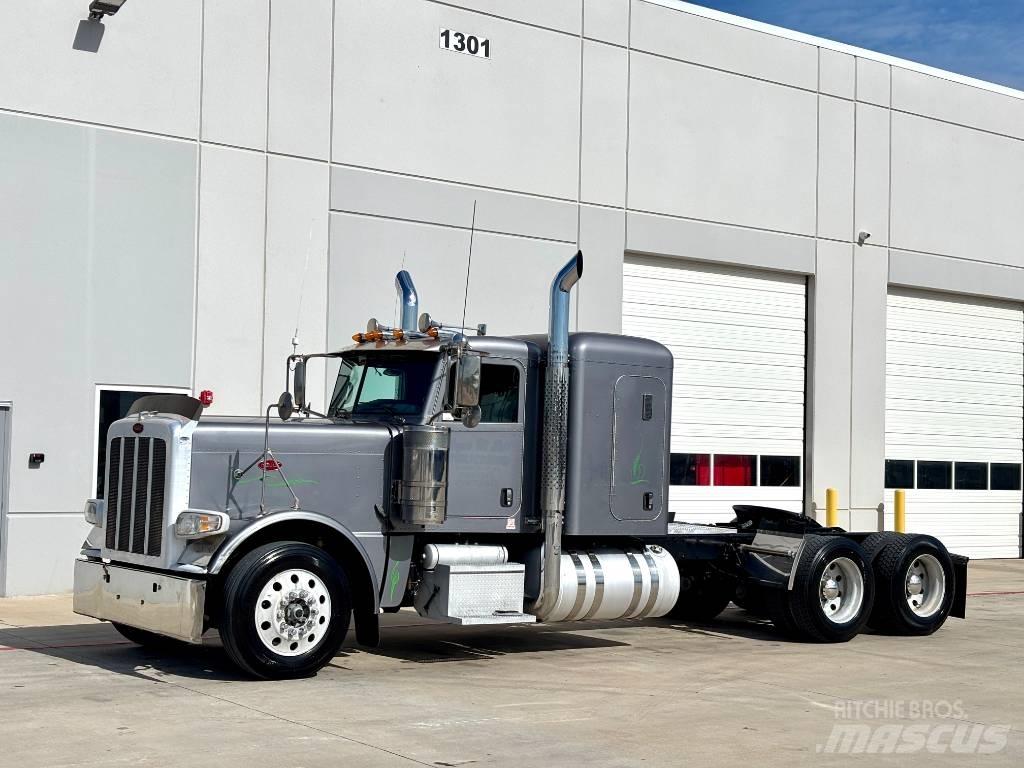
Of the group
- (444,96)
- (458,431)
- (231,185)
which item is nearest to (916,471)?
(444,96)

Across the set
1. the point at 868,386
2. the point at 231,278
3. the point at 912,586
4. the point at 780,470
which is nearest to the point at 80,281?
the point at 231,278

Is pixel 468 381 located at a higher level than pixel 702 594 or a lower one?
higher

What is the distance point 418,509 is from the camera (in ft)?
36.4

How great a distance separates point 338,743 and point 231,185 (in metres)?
10.6

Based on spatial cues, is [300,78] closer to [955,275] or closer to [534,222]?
[534,222]

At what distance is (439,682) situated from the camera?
415 inches

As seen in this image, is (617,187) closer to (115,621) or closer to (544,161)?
(544,161)

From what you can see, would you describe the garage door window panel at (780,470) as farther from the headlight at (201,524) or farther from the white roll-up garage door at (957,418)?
the headlight at (201,524)

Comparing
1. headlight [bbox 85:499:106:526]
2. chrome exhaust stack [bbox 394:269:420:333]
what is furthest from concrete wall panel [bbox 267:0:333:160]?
headlight [bbox 85:499:106:526]

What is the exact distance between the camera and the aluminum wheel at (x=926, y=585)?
558 inches

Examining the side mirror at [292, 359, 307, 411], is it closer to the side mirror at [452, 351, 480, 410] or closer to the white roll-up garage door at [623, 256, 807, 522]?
the side mirror at [452, 351, 480, 410]

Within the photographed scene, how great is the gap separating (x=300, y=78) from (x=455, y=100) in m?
2.34

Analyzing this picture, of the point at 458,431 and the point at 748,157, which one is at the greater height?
the point at 748,157

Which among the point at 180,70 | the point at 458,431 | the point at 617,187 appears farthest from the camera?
the point at 617,187
